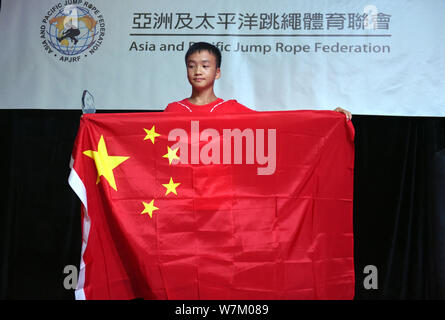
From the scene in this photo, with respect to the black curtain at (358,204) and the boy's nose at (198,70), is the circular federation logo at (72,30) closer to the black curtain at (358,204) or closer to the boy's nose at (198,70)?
the black curtain at (358,204)

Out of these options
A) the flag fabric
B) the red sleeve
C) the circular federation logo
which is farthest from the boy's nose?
the circular federation logo

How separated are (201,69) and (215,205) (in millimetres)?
891

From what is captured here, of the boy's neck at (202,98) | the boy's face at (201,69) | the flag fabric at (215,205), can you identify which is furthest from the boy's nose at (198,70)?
the flag fabric at (215,205)

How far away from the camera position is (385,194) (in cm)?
290

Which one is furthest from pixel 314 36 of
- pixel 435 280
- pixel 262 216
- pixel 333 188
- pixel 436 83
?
pixel 435 280

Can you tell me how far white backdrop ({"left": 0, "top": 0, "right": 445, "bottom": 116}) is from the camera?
266 cm

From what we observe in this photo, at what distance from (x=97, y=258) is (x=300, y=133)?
3.55ft

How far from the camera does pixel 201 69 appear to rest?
8.46ft

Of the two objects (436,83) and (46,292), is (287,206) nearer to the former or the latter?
(436,83)

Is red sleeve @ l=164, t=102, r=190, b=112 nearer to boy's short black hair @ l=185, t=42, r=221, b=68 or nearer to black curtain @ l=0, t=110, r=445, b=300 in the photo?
boy's short black hair @ l=185, t=42, r=221, b=68

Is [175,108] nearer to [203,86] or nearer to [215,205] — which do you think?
[203,86]

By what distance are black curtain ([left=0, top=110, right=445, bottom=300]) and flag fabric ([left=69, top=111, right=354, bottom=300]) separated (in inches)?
33.3

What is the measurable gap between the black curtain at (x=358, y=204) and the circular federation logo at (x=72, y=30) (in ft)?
1.43

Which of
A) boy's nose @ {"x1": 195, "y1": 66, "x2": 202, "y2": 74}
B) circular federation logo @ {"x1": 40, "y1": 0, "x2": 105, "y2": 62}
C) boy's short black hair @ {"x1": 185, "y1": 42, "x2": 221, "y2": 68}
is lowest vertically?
boy's nose @ {"x1": 195, "y1": 66, "x2": 202, "y2": 74}
